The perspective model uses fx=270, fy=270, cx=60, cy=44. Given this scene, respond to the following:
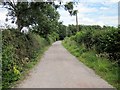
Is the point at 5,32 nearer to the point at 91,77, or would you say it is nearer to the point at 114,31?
the point at 91,77

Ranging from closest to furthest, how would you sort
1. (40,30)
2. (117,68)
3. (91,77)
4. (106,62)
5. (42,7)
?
(91,77) < (117,68) < (106,62) < (42,7) < (40,30)

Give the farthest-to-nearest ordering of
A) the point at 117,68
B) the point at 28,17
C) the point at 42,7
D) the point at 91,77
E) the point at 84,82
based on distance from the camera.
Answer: the point at 28,17
the point at 42,7
the point at 117,68
the point at 91,77
the point at 84,82

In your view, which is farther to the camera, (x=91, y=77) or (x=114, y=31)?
(x=114, y=31)

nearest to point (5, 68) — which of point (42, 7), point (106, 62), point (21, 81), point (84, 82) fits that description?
point (21, 81)

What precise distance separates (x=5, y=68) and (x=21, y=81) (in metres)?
0.86

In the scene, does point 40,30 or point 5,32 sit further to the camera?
point 40,30

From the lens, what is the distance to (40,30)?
34281 mm

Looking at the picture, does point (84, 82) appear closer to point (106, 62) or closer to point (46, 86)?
point (46, 86)

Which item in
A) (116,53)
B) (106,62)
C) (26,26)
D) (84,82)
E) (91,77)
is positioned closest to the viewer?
(84,82)

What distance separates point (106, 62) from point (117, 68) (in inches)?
69.3

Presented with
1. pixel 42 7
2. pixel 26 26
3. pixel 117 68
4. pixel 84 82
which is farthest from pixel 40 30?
pixel 84 82

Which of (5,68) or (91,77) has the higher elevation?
(5,68)

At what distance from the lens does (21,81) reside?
11203mm

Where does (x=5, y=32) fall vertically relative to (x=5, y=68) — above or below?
above
